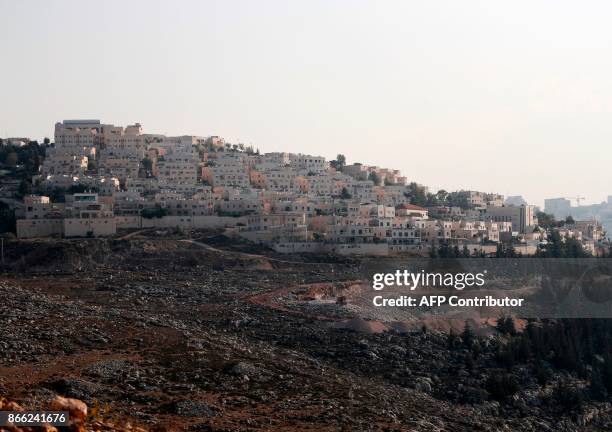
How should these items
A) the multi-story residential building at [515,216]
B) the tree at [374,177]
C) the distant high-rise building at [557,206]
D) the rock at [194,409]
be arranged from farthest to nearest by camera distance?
the distant high-rise building at [557,206] < the tree at [374,177] < the multi-story residential building at [515,216] < the rock at [194,409]

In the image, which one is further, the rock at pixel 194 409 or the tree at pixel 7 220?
the tree at pixel 7 220

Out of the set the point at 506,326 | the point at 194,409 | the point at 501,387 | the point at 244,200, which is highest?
the point at 244,200

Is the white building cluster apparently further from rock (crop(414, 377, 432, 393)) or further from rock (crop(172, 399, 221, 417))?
rock (crop(172, 399, 221, 417))

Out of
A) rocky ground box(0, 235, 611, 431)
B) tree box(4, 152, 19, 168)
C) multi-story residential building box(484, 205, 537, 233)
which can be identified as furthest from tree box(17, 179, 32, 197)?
multi-story residential building box(484, 205, 537, 233)

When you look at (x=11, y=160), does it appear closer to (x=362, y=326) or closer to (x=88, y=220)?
(x=88, y=220)

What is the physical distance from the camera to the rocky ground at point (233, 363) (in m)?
20.0

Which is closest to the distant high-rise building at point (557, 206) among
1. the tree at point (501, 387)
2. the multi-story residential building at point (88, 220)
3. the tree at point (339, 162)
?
the tree at point (339, 162)

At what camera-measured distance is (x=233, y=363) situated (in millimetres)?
23375

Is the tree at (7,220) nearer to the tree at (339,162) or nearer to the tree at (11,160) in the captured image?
the tree at (11,160)

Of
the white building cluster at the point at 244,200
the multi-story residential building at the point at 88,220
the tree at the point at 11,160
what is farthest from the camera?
the tree at the point at 11,160

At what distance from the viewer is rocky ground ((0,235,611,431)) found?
20.0 metres

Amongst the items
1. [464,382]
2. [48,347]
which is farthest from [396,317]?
[48,347]

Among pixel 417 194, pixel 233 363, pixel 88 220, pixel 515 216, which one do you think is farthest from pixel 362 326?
pixel 417 194

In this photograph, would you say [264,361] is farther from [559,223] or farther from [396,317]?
[559,223]
